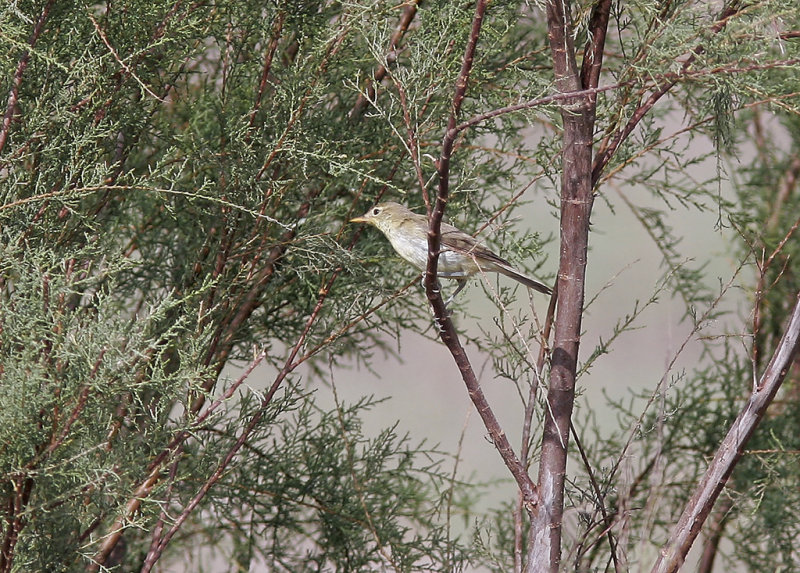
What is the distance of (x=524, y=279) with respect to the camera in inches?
127

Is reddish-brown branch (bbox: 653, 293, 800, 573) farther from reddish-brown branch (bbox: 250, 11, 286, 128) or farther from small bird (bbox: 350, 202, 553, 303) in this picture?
reddish-brown branch (bbox: 250, 11, 286, 128)

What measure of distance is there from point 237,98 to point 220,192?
65 cm

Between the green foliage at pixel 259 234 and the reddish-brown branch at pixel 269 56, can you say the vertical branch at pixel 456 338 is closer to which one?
the green foliage at pixel 259 234

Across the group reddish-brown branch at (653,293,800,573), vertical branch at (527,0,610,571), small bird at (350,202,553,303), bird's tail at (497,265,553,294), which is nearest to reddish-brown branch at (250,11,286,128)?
small bird at (350,202,553,303)

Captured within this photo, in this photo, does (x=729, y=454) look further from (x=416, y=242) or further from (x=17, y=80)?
(x=17, y=80)

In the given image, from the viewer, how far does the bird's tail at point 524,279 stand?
3.18 meters

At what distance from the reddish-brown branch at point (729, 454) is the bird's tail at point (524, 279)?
99 centimetres

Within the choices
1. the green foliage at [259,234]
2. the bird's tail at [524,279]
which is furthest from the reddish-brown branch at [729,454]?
the bird's tail at [524,279]

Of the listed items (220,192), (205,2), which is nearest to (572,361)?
(220,192)

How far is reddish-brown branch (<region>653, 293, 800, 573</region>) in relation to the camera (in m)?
2.16

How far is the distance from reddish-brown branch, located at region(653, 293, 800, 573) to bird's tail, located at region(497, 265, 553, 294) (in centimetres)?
99

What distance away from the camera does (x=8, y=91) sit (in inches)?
108

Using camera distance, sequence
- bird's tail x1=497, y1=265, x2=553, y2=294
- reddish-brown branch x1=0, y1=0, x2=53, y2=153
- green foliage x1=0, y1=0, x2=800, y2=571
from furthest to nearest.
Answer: bird's tail x1=497, y1=265, x2=553, y2=294 < reddish-brown branch x1=0, y1=0, x2=53, y2=153 < green foliage x1=0, y1=0, x2=800, y2=571

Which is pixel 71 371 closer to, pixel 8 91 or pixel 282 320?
pixel 8 91
